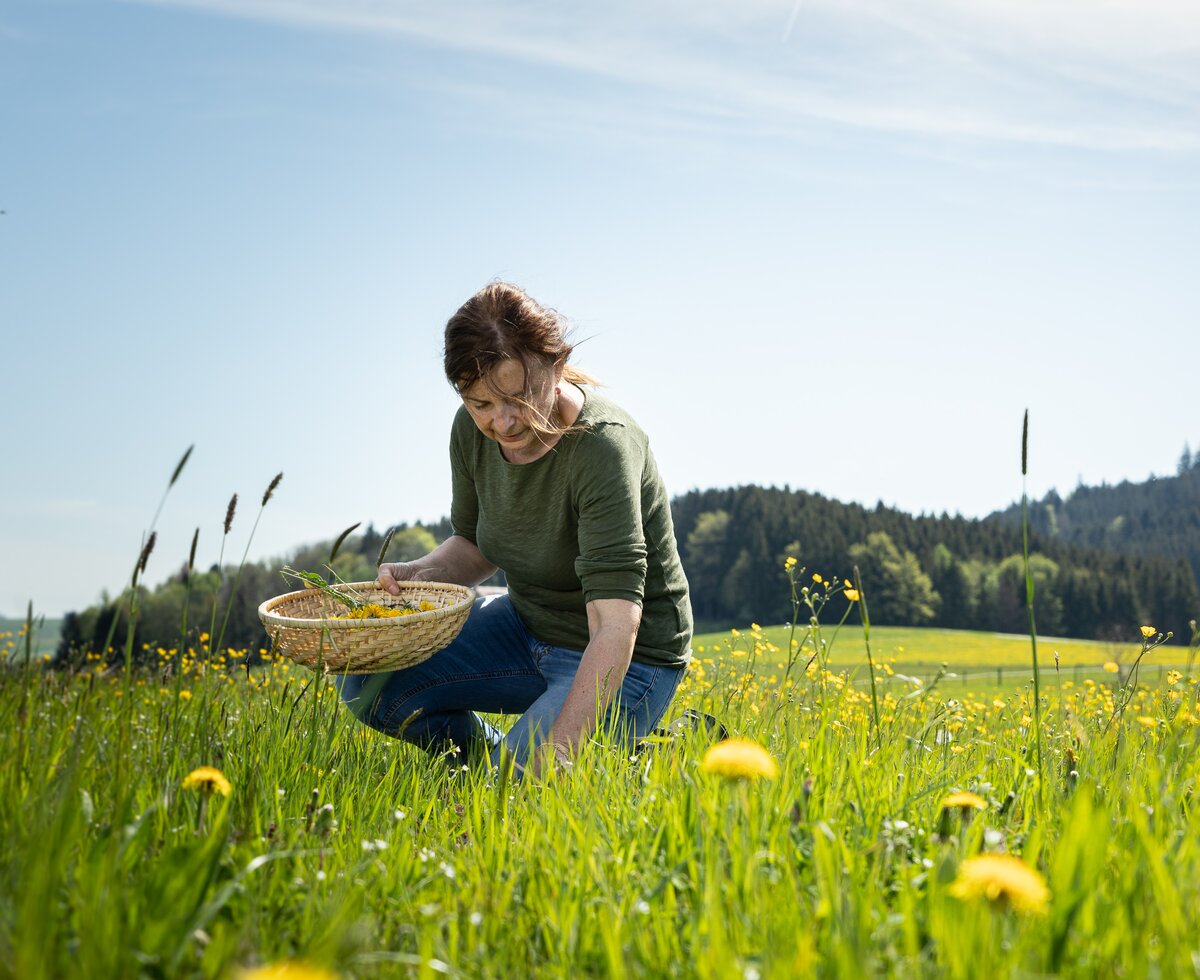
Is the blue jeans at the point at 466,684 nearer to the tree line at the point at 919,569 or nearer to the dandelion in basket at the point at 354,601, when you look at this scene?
the dandelion in basket at the point at 354,601

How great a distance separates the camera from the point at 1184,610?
281ft

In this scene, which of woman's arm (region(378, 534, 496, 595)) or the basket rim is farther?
woman's arm (region(378, 534, 496, 595))

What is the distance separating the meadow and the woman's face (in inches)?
50.5

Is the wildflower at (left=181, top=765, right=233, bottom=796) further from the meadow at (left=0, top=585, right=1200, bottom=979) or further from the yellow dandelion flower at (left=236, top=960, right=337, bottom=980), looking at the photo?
the yellow dandelion flower at (left=236, top=960, right=337, bottom=980)

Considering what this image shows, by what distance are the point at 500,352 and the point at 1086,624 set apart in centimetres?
9572

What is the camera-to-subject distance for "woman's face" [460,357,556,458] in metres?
3.44

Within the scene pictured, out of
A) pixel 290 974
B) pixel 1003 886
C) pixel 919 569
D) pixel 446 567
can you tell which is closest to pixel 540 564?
pixel 446 567

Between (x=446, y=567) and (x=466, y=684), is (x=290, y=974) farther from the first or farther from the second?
(x=446, y=567)

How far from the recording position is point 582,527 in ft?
11.9

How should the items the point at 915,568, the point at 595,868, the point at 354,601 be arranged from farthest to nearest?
1. the point at 915,568
2. the point at 354,601
3. the point at 595,868

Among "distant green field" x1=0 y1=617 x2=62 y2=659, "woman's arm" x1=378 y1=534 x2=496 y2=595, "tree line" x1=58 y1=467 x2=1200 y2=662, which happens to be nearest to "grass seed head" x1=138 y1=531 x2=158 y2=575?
"distant green field" x1=0 y1=617 x2=62 y2=659

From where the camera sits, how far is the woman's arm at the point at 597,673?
317 centimetres

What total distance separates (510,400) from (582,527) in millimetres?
538

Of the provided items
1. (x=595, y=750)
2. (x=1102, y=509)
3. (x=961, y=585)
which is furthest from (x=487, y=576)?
(x=1102, y=509)
